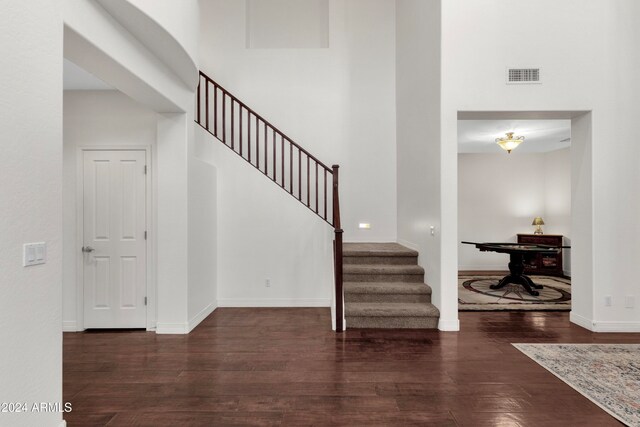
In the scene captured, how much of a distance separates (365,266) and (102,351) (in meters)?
3.21

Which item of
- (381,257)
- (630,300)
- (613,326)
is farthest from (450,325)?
(630,300)

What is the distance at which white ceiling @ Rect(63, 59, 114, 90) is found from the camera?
3.54 meters

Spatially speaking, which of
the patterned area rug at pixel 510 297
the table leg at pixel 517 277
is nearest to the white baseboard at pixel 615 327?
the patterned area rug at pixel 510 297

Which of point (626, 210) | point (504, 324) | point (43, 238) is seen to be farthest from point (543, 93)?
point (43, 238)

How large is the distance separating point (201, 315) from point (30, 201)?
303 cm

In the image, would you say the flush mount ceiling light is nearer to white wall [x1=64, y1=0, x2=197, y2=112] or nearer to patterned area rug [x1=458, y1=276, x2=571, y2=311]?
patterned area rug [x1=458, y1=276, x2=571, y2=311]

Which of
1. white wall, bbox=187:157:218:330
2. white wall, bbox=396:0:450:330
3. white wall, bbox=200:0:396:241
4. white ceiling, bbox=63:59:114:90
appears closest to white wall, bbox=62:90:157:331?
white ceiling, bbox=63:59:114:90

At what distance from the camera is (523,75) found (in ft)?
13.2

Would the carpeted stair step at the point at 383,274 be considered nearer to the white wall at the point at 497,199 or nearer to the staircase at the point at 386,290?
the staircase at the point at 386,290

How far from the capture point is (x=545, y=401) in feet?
8.25

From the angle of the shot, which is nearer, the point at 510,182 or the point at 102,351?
the point at 102,351

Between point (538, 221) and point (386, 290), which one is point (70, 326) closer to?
point (386, 290)

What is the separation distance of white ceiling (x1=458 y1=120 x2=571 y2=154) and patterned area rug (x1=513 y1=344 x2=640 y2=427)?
374 centimetres

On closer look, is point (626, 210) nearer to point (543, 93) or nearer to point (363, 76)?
point (543, 93)
